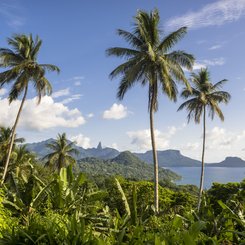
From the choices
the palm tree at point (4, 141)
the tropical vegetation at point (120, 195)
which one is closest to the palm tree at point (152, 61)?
the tropical vegetation at point (120, 195)

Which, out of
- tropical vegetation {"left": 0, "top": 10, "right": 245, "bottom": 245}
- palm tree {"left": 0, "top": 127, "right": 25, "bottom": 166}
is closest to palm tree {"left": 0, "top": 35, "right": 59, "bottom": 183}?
tropical vegetation {"left": 0, "top": 10, "right": 245, "bottom": 245}

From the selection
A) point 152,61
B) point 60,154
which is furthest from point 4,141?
point 152,61

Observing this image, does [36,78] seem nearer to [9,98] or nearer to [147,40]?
[9,98]

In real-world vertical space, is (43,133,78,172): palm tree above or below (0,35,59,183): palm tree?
below

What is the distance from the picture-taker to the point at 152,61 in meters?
23.1

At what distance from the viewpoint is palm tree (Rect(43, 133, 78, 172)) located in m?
43.5

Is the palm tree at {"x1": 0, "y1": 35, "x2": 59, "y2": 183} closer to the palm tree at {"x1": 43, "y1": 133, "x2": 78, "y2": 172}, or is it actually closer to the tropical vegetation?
the tropical vegetation

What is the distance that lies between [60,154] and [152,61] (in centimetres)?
2430

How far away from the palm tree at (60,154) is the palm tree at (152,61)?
70.7 feet

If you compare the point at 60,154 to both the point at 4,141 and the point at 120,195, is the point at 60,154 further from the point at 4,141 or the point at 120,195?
the point at 120,195

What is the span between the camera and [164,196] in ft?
155

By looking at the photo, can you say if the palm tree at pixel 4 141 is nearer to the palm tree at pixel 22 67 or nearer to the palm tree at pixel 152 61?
the palm tree at pixel 22 67

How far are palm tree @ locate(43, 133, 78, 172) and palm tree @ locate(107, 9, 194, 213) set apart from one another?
70.7 feet

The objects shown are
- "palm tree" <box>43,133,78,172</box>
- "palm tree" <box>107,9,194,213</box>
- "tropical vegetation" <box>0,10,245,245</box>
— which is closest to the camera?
"tropical vegetation" <box>0,10,245,245</box>
